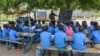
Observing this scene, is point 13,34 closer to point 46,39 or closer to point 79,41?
point 46,39

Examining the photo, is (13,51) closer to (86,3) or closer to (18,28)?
(18,28)

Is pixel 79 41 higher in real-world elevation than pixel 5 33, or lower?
lower

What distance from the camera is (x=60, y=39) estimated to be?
9.27 m

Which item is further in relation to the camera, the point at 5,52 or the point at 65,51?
the point at 5,52

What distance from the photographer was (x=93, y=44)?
9.49 meters

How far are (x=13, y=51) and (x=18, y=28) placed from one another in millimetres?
1913

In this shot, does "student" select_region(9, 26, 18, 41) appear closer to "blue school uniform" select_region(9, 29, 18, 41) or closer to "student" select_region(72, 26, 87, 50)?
"blue school uniform" select_region(9, 29, 18, 41)

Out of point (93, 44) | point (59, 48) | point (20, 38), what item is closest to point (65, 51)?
point (59, 48)

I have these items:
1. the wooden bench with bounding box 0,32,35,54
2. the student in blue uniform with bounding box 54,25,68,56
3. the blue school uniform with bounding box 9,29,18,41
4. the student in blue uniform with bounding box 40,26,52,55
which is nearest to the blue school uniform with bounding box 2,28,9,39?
the wooden bench with bounding box 0,32,35,54

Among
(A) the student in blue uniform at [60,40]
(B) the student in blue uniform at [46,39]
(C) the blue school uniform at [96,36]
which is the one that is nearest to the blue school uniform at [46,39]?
(B) the student in blue uniform at [46,39]

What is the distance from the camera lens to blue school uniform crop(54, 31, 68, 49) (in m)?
9.20

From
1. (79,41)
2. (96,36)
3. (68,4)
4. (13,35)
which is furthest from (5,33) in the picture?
(96,36)

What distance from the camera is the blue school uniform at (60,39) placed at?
30.2ft

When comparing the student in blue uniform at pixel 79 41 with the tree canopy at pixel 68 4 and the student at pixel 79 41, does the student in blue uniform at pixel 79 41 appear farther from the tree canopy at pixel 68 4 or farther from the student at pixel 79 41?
the tree canopy at pixel 68 4
